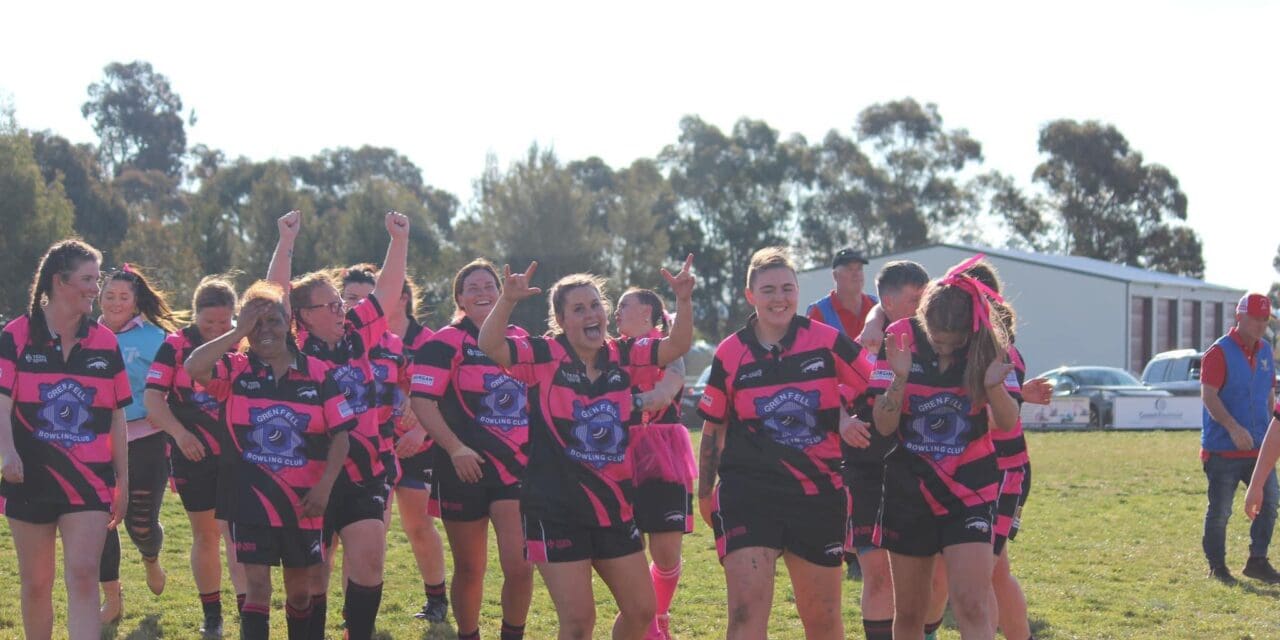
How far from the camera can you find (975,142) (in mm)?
62875

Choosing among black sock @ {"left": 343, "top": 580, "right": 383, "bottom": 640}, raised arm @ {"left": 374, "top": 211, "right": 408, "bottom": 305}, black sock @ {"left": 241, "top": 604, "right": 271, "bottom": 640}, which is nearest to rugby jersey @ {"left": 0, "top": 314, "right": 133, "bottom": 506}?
black sock @ {"left": 241, "top": 604, "right": 271, "bottom": 640}

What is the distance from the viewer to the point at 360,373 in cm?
622

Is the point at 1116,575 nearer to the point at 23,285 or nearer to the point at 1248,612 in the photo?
the point at 1248,612

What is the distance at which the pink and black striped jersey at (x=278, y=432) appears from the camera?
17.9 feet

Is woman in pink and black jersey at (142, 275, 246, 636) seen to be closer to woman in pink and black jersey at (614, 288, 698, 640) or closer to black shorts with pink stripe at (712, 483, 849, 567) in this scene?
woman in pink and black jersey at (614, 288, 698, 640)

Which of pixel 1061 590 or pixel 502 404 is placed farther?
pixel 1061 590

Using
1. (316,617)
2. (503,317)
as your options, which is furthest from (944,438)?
(316,617)

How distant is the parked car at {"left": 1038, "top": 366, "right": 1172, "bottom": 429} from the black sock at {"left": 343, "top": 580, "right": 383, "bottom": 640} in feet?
65.2

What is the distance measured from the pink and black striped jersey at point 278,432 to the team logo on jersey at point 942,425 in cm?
251

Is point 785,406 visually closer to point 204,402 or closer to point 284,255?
point 284,255

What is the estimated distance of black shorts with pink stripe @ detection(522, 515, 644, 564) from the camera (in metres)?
5.14

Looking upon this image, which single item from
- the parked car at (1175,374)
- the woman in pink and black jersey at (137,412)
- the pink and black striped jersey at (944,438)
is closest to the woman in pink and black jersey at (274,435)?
the woman in pink and black jersey at (137,412)

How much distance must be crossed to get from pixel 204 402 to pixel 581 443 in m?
2.74

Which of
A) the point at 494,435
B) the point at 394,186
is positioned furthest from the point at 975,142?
the point at 494,435
